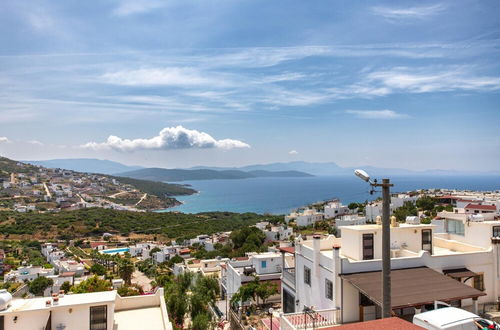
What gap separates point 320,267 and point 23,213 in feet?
373

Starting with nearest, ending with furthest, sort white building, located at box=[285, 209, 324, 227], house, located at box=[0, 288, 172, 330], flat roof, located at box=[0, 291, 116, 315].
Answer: house, located at box=[0, 288, 172, 330] < flat roof, located at box=[0, 291, 116, 315] < white building, located at box=[285, 209, 324, 227]

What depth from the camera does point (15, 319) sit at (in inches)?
409

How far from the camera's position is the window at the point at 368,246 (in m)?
14.3

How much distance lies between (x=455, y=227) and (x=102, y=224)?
96414mm

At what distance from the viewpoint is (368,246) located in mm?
14359

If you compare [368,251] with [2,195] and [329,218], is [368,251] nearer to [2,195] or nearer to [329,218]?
[329,218]

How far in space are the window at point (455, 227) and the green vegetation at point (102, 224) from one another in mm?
73810

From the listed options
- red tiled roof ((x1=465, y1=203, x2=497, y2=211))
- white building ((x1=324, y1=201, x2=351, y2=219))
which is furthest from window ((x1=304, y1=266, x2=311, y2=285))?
white building ((x1=324, y1=201, x2=351, y2=219))

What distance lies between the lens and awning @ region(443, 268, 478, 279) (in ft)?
44.7

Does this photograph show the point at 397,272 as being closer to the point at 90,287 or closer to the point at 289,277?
the point at 289,277

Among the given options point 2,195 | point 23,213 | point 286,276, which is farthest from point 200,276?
point 2,195

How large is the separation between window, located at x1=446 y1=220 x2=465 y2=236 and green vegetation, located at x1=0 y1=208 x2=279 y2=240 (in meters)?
73.8

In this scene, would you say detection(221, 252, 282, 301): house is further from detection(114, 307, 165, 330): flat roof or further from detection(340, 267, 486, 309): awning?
detection(340, 267, 486, 309): awning

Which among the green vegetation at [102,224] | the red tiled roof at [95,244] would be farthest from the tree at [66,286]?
the green vegetation at [102,224]
